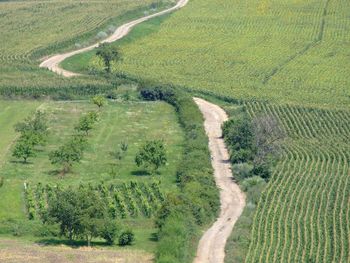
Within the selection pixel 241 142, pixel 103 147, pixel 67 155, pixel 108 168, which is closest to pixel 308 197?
pixel 241 142

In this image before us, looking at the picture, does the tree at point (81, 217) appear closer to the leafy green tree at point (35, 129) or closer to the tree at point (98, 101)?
the leafy green tree at point (35, 129)

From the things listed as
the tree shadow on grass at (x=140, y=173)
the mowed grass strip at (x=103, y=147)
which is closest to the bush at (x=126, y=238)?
the mowed grass strip at (x=103, y=147)


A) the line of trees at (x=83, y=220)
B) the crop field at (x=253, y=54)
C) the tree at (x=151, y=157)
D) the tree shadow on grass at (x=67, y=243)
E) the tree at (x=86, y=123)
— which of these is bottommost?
the crop field at (x=253, y=54)

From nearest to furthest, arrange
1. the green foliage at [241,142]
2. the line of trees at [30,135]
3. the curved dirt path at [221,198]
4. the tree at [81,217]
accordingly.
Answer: the tree at [81,217]
the curved dirt path at [221,198]
the line of trees at [30,135]
the green foliage at [241,142]

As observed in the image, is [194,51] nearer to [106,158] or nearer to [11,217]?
[106,158]

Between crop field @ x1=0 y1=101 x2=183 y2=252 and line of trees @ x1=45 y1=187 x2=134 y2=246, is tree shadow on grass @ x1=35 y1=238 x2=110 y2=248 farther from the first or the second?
crop field @ x1=0 y1=101 x2=183 y2=252

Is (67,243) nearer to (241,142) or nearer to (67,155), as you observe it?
(67,155)

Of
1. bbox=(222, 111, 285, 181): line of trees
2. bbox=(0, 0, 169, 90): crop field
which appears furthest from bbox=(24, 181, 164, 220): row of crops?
bbox=(0, 0, 169, 90): crop field
